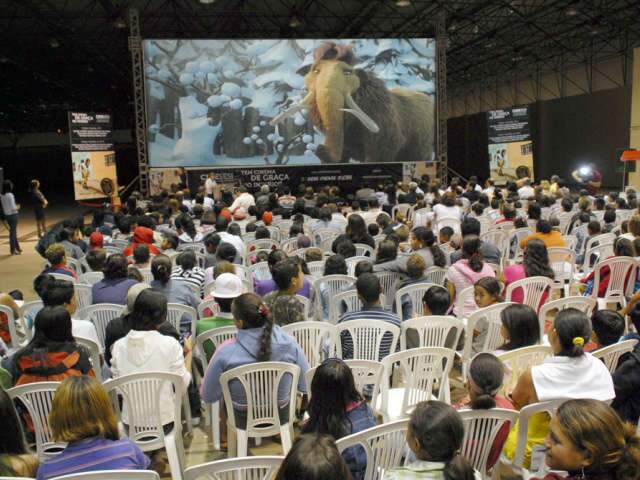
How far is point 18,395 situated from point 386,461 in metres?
1.77

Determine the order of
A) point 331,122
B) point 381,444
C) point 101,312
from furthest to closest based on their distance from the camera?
point 331,122, point 101,312, point 381,444

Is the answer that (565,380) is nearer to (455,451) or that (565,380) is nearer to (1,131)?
(455,451)

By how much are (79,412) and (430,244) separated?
4.19 meters

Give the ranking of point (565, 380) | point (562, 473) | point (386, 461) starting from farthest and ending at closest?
1. point (565, 380)
2. point (386, 461)
3. point (562, 473)

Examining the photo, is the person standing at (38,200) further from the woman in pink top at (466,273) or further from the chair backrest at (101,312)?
the woman in pink top at (466,273)

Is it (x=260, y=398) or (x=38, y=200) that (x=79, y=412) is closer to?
(x=260, y=398)

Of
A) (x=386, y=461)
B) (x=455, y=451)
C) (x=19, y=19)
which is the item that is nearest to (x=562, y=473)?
(x=455, y=451)

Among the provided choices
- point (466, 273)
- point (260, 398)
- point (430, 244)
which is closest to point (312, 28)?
point (430, 244)

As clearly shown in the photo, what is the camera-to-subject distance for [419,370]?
3.24m

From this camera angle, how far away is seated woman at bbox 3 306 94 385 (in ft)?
10.4

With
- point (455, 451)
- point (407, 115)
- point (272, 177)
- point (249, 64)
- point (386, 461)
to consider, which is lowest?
point (386, 461)

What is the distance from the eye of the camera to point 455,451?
6.59 feet

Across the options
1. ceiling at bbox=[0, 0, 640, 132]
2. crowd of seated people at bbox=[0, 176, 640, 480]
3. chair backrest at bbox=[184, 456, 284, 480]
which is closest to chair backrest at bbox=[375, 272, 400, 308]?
crowd of seated people at bbox=[0, 176, 640, 480]

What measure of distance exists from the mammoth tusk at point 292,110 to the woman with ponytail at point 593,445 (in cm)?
1495
